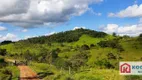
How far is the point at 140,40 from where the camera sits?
17750cm

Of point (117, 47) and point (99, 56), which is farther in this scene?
point (117, 47)

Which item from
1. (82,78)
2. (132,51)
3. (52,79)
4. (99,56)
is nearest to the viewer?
(82,78)

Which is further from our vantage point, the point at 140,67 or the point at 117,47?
the point at 117,47

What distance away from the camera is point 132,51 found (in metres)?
163

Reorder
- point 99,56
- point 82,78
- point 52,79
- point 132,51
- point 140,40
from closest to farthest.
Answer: point 82,78, point 52,79, point 99,56, point 132,51, point 140,40

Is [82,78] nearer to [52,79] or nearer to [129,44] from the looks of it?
[52,79]

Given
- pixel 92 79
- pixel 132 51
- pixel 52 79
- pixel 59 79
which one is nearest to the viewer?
pixel 92 79

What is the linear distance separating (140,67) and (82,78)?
25.1 ft

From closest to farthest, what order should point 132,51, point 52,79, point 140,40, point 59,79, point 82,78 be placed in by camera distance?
point 82,78 → point 59,79 → point 52,79 → point 132,51 → point 140,40

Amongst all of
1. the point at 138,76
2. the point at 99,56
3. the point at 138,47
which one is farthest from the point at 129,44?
the point at 138,76

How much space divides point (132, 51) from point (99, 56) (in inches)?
812

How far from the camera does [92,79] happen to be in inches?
1233

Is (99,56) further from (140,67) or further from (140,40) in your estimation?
(140,67)

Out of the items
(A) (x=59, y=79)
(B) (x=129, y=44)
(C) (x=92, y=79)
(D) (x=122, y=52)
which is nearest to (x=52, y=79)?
(A) (x=59, y=79)
